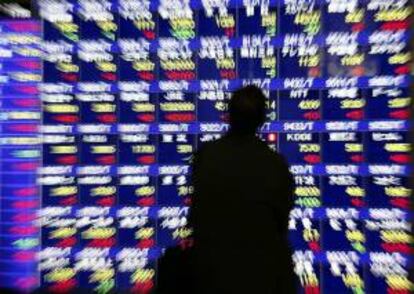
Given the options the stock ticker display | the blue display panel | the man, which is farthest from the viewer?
the blue display panel

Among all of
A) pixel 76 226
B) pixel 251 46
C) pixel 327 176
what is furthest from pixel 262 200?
pixel 76 226

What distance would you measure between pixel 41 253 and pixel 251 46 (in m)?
1.79

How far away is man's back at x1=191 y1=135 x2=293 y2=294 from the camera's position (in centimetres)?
216

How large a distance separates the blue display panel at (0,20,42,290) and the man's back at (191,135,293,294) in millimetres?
1731

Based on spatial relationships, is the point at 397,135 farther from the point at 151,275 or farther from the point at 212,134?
the point at 151,275

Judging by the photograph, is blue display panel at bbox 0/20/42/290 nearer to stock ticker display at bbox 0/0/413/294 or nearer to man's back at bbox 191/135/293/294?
stock ticker display at bbox 0/0/413/294


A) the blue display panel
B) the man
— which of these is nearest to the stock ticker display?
the blue display panel

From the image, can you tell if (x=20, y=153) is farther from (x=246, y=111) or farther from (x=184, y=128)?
(x=246, y=111)

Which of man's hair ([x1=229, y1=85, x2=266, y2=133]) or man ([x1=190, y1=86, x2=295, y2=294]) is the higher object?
man's hair ([x1=229, y1=85, x2=266, y2=133])

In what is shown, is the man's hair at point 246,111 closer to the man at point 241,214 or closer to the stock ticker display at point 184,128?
the man at point 241,214

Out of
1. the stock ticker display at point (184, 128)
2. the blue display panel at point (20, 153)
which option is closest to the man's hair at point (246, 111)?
the stock ticker display at point (184, 128)

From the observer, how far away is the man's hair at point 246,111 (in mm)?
2227

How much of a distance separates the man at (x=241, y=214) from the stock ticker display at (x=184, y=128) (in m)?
1.04

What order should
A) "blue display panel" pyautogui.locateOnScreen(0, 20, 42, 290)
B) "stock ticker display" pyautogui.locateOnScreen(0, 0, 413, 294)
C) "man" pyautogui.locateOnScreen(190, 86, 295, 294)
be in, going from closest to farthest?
"man" pyautogui.locateOnScreen(190, 86, 295, 294), "stock ticker display" pyautogui.locateOnScreen(0, 0, 413, 294), "blue display panel" pyautogui.locateOnScreen(0, 20, 42, 290)
